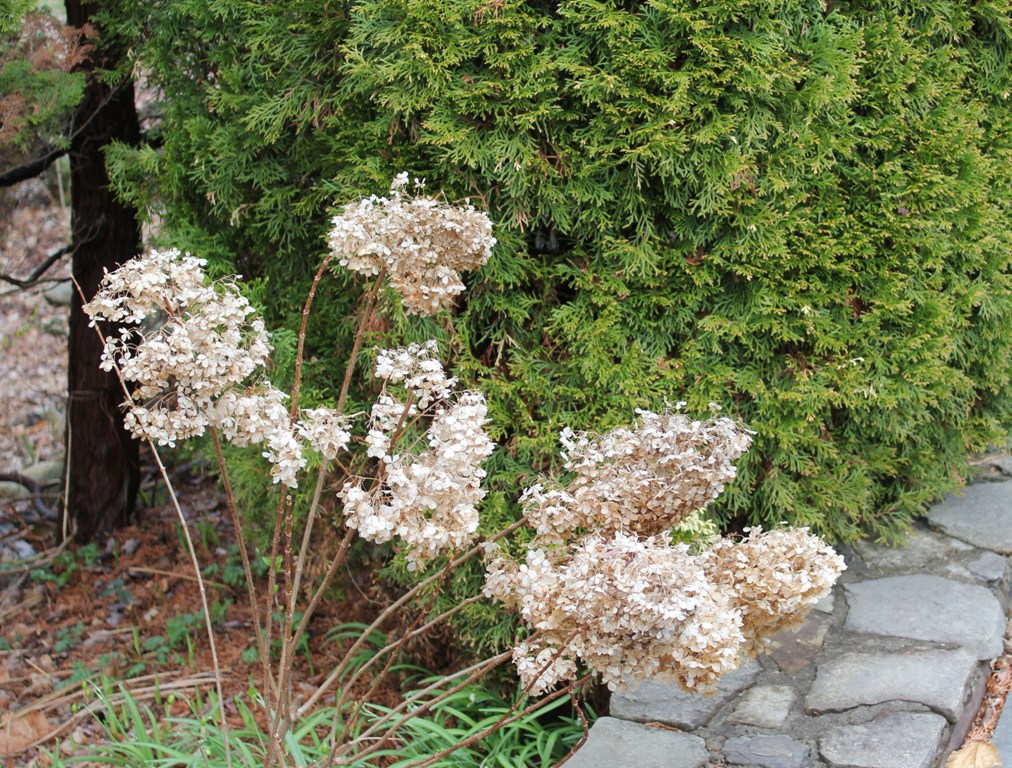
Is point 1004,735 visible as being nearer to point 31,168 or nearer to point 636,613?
point 636,613

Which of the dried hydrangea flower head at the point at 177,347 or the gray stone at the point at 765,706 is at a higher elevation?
the dried hydrangea flower head at the point at 177,347

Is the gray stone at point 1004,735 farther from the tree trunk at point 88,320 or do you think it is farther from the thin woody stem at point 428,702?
the tree trunk at point 88,320

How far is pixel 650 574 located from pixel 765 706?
3.64ft

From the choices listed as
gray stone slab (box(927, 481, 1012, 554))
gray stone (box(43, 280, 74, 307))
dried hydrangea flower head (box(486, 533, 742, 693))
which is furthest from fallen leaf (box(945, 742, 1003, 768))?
gray stone (box(43, 280, 74, 307))

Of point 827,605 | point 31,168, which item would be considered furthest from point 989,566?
point 31,168

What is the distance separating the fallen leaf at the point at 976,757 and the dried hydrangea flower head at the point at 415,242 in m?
1.73

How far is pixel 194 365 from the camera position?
1831mm

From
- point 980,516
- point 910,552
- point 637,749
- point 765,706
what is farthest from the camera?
point 980,516

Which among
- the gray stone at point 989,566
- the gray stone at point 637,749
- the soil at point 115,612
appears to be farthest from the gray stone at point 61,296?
the gray stone at point 989,566

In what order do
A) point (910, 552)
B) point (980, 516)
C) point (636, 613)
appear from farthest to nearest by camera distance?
point (980, 516) → point (910, 552) → point (636, 613)

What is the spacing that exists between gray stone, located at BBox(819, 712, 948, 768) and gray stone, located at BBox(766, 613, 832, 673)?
30cm

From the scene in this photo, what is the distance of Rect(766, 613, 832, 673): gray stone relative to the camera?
2.70m

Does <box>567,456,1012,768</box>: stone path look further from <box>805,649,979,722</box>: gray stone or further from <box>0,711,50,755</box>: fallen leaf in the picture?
<box>0,711,50,755</box>: fallen leaf

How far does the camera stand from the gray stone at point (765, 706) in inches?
97.0
